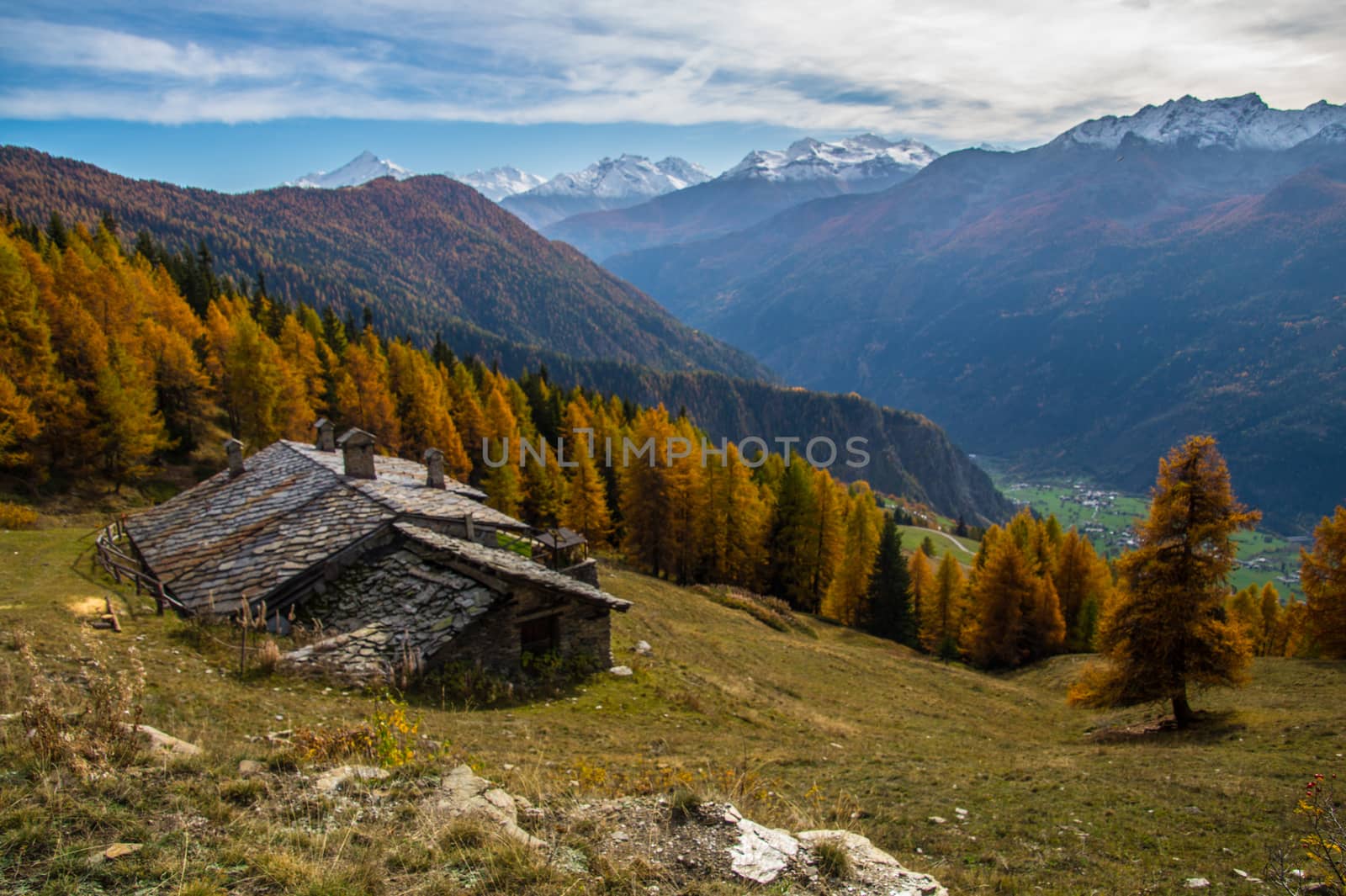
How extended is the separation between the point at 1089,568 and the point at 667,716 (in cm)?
5496

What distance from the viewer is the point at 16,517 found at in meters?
31.1

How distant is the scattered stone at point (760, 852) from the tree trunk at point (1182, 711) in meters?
22.3

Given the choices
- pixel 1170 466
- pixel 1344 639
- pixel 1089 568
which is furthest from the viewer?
pixel 1089 568

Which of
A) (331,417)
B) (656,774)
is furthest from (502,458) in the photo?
(656,774)

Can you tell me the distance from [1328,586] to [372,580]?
4594 centimetres

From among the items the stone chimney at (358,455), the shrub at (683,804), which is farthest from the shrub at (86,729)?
the stone chimney at (358,455)

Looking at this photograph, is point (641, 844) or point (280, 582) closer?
point (641, 844)

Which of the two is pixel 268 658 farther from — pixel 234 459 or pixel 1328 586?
pixel 1328 586

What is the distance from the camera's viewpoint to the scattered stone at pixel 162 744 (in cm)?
712

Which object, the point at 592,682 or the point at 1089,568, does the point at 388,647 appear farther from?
the point at 1089,568

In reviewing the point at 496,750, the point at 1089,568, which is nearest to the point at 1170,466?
the point at 496,750

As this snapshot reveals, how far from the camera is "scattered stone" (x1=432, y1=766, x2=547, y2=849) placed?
6426 millimetres

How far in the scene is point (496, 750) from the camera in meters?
11.5

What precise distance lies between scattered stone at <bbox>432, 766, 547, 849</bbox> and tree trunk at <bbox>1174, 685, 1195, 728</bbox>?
80.9ft
